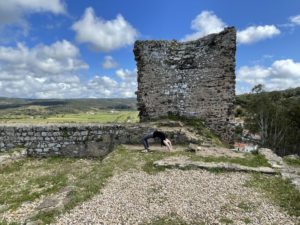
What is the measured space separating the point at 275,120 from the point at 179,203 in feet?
117

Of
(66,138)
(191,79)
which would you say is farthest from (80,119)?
(191,79)

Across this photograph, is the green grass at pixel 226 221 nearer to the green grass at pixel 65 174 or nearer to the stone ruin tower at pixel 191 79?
the green grass at pixel 65 174

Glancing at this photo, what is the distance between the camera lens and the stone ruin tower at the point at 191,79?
57.1ft

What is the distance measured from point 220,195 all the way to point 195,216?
1574 mm

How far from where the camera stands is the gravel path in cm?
700

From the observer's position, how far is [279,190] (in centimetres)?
892

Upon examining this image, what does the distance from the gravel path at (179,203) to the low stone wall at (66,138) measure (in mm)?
6537

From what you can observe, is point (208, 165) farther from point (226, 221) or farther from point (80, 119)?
point (80, 119)

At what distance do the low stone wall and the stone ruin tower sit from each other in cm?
251

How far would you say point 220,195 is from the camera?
8.41 m

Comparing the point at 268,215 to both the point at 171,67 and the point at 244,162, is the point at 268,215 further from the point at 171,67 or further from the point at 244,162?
the point at 171,67

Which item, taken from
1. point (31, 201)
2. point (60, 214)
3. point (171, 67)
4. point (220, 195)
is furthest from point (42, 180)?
point (171, 67)

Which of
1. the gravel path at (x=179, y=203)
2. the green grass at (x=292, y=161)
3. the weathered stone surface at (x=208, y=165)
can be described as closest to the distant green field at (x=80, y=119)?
the weathered stone surface at (x=208, y=165)

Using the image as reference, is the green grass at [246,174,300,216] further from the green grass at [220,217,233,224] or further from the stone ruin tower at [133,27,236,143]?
the stone ruin tower at [133,27,236,143]
